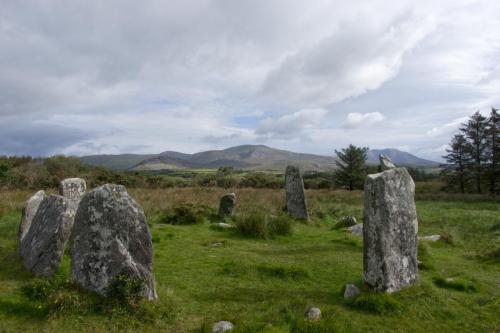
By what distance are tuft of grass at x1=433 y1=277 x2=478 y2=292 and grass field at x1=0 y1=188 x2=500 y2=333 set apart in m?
0.02

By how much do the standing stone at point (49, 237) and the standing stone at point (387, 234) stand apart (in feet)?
22.8

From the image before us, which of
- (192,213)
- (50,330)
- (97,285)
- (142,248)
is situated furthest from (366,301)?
(192,213)

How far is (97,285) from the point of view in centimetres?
738

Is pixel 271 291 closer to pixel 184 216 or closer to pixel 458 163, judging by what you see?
pixel 184 216

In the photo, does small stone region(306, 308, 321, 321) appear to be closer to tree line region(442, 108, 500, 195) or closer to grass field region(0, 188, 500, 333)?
grass field region(0, 188, 500, 333)

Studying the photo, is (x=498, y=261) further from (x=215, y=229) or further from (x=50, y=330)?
(x=50, y=330)

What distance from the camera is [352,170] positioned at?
4988 cm

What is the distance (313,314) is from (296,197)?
41.5 ft

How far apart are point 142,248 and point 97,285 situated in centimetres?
106

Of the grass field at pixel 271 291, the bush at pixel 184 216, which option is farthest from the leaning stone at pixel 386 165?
the bush at pixel 184 216

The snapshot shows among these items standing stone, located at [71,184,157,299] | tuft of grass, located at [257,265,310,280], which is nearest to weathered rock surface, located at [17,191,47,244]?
standing stone, located at [71,184,157,299]

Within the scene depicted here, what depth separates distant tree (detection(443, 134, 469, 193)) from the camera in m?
43.6

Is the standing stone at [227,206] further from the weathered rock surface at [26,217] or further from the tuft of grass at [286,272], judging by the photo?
the weathered rock surface at [26,217]

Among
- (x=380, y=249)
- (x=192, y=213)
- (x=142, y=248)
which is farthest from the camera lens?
(x=192, y=213)
